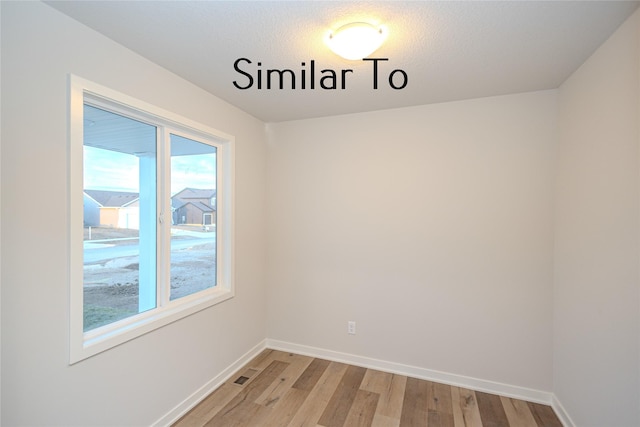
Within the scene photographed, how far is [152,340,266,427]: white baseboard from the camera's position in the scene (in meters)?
1.97

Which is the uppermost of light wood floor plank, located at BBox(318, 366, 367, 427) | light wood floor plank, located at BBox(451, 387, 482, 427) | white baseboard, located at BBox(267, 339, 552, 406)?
white baseboard, located at BBox(267, 339, 552, 406)

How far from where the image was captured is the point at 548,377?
2230 millimetres

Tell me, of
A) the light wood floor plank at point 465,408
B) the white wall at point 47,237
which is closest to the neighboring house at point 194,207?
the white wall at point 47,237

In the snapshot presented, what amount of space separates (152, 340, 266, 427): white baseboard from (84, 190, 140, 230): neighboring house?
134 cm

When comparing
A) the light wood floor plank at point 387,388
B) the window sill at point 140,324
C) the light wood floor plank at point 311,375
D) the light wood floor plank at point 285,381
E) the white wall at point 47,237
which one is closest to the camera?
the white wall at point 47,237

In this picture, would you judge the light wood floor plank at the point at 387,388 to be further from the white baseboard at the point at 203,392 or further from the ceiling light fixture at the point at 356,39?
the ceiling light fixture at the point at 356,39

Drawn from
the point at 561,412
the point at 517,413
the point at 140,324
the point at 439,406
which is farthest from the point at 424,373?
the point at 140,324

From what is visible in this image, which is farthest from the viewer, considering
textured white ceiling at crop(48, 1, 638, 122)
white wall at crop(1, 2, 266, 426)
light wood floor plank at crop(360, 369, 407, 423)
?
light wood floor plank at crop(360, 369, 407, 423)

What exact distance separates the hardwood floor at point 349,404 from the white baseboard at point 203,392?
4 cm

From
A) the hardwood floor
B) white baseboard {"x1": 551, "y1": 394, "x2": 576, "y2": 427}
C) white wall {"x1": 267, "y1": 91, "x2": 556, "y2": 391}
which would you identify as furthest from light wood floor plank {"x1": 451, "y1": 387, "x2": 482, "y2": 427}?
Answer: white baseboard {"x1": 551, "y1": 394, "x2": 576, "y2": 427}

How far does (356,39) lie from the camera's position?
1441mm

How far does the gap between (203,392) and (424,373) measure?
1915mm

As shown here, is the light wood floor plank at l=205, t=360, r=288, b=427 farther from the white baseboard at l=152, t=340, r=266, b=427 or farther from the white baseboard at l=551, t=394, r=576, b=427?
the white baseboard at l=551, t=394, r=576, b=427

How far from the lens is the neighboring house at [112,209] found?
162 cm
